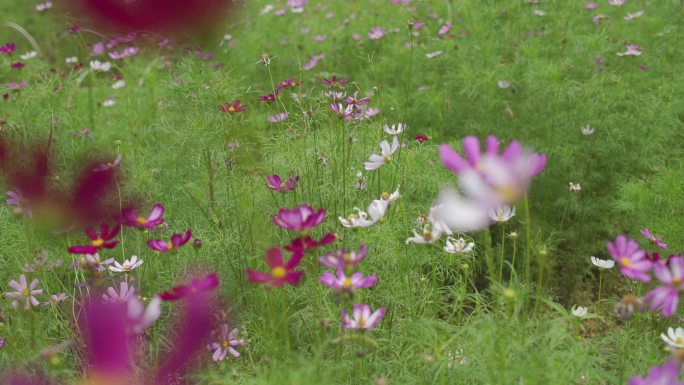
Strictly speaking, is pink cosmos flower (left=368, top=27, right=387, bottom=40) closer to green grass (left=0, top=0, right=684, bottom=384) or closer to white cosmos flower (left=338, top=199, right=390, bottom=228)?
green grass (left=0, top=0, right=684, bottom=384)

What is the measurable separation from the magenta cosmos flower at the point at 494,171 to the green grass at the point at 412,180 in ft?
1.27

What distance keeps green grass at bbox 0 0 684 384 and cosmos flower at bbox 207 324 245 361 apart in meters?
0.04

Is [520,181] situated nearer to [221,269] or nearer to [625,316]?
[625,316]

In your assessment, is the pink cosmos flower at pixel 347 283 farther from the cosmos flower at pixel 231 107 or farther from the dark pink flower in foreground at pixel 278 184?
the cosmos flower at pixel 231 107

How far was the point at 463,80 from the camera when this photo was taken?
258 centimetres

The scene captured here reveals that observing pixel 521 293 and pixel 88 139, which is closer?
pixel 521 293

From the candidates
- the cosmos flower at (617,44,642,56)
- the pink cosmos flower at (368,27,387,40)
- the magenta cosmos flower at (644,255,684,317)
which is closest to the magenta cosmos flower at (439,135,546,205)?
the magenta cosmos flower at (644,255,684,317)

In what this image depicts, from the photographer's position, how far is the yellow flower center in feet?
2.90

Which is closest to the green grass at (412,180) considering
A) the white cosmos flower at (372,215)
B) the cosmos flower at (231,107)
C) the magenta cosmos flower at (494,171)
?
the cosmos flower at (231,107)

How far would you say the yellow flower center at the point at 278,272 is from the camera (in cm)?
88

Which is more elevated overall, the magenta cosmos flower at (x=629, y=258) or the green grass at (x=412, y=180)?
the magenta cosmos flower at (x=629, y=258)

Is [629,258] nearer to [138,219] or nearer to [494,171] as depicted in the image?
[494,171]

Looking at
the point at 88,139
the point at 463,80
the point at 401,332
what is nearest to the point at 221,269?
the point at 401,332

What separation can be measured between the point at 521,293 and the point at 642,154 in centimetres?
137
